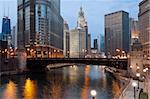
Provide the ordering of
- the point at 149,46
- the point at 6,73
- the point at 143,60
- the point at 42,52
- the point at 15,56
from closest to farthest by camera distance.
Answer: the point at 143,60
the point at 6,73
the point at 15,56
the point at 149,46
the point at 42,52

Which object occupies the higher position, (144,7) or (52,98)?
(144,7)

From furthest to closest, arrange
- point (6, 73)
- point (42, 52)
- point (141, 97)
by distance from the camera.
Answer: point (42, 52), point (6, 73), point (141, 97)

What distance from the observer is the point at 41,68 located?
11788cm

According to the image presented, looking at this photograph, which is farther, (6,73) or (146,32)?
(146,32)

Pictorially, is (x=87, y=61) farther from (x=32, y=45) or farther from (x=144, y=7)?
(x=32, y=45)

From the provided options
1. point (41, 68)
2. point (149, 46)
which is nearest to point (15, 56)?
point (41, 68)

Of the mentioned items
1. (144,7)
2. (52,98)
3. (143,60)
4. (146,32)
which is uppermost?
(144,7)

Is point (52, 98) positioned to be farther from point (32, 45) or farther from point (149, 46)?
point (32, 45)

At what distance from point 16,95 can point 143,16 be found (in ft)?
466

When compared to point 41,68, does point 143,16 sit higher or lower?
higher

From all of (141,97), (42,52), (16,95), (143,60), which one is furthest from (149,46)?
(141,97)

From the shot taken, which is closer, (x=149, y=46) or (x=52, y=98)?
(x=52, y=98)

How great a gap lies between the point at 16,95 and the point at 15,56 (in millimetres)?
64106

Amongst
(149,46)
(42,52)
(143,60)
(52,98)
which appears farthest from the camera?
(42,52)
